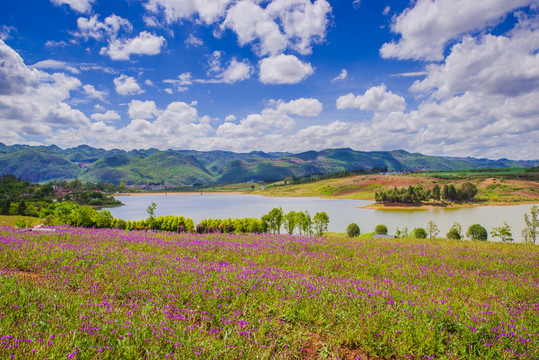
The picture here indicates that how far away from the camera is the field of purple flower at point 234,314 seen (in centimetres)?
467

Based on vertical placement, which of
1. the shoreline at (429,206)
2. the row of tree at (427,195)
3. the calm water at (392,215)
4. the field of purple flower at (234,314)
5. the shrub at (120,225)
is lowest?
the shoreline at (429,206)

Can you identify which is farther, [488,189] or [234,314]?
[488,189]

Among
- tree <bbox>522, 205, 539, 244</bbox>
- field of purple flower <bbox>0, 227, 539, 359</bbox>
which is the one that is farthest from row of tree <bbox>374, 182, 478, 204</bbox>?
field of purple flower <bbox>0, 227, 539, 359</bbox>

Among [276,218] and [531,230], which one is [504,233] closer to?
[531,230]

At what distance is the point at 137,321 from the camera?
5.38 meters

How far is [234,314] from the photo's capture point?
6195mm

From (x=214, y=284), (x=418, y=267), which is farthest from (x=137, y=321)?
(x=418, y=267)

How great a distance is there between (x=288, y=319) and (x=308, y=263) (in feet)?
19.5

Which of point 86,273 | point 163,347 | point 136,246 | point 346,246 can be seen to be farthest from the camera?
point 346,246

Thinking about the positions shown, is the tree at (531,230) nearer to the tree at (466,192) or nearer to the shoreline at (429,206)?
the shoreline at (429,206)

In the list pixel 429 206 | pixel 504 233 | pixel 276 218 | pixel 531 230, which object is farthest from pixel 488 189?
pixel 276 218

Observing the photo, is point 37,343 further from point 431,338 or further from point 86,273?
point 431,338

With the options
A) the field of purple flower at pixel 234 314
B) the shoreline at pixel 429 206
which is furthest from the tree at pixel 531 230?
the shoreline at pixel 429 206

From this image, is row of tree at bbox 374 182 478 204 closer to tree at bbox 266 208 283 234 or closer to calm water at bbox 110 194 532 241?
calm water at bbox 110 194 532 241
